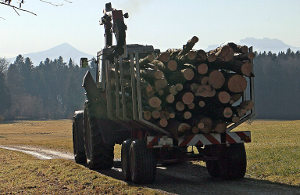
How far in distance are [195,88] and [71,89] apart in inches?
5945

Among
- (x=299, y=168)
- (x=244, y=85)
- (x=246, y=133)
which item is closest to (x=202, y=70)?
(x=244, y=85)

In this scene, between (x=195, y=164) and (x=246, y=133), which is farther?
(x=195, y=164)

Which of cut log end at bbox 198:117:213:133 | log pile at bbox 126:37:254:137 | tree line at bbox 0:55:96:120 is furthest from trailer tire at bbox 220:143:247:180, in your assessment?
tree line at bbox 0:55:96:120

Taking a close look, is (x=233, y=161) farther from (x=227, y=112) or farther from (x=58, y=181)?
(x=58, y=181)

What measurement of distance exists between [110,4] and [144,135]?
15.9 ft

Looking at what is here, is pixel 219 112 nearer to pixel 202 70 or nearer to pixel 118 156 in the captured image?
pixel 202 70

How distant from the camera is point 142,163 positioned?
1266cm

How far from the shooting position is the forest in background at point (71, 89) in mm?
151875

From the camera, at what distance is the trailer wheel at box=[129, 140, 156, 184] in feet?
41.5

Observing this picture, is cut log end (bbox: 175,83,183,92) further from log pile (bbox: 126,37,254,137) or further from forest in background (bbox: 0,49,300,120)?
forest in background (bbox: 0,49,300,120)

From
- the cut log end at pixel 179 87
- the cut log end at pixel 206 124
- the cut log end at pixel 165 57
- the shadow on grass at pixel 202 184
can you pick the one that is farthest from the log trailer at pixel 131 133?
the cut log end at pixel 179 87

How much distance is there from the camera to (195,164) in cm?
1752

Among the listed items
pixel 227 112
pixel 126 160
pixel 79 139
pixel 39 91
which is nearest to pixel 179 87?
pixel 227 112

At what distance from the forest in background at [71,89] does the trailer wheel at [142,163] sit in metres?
130
